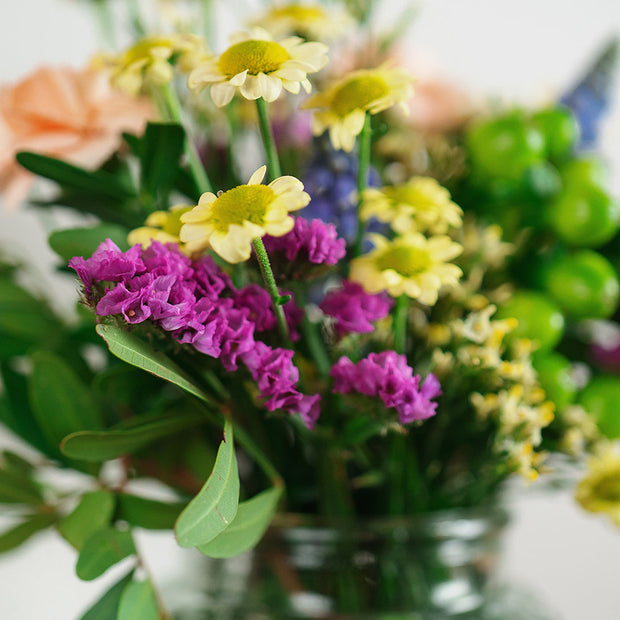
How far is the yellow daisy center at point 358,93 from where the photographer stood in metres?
0.30

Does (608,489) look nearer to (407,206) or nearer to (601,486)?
(601,486)

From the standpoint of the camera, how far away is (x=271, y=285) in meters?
0.25

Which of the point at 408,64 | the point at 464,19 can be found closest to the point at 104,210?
the point at 408,64

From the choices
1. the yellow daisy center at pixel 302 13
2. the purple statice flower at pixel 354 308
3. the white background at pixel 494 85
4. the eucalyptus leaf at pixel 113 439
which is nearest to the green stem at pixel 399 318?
the purple statice flower at pixel 354 308

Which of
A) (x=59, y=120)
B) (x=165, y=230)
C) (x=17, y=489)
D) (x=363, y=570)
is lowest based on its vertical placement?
(x=363, y=570)

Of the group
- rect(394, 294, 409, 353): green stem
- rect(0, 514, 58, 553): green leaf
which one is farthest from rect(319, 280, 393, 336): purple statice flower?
rect(0, 514, 58, 553): green leaf

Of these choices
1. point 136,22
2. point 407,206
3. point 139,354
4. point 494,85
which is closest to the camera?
point 139,354

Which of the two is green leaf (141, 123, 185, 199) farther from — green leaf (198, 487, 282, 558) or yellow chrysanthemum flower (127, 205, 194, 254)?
green leaf (198, 487, 282, 558)

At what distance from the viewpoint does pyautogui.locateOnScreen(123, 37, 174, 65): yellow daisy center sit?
33 cm

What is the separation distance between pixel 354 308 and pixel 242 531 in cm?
11

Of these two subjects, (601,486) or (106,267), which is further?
(601,486)

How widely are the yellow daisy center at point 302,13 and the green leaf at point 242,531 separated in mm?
288

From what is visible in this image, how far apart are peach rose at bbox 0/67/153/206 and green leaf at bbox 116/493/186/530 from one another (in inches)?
7.7

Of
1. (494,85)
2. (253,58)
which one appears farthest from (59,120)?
(494,85)
